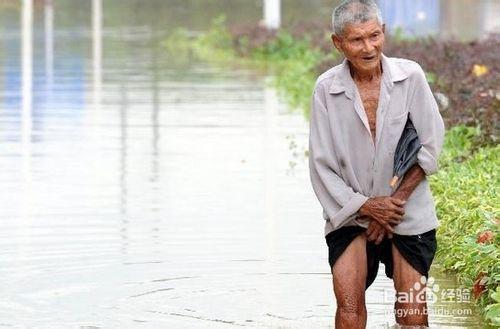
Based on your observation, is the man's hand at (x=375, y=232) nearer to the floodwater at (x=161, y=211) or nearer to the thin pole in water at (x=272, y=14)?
the floodwater at (x=161, y=211)

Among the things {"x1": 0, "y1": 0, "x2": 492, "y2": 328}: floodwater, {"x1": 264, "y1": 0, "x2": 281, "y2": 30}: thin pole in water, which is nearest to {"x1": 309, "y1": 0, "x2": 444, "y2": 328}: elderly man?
{"x1": 0, "y1": 0, "x2": 492, "y2": 328}: floodwater

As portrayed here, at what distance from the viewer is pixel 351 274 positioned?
6270 millimetres

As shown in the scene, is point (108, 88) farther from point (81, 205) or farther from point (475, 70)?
A: point (81, 205)

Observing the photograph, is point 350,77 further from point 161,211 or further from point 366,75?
point 161,211

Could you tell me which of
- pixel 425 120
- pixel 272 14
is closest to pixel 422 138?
pixel 425 120

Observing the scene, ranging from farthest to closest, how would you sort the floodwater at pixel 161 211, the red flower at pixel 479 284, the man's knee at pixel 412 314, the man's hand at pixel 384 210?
the floodwater at pixel 161 211, the red flower at pixel 479 284, the man's knee at pixel 412 314, the man's hand at pixel 384 210

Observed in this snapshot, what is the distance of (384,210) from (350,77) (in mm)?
552

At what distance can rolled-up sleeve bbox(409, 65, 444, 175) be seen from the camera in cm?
629

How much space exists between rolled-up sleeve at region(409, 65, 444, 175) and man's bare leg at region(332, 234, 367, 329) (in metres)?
0.41

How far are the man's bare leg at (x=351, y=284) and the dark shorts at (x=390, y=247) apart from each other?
0.04 metres

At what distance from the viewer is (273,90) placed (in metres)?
20.2

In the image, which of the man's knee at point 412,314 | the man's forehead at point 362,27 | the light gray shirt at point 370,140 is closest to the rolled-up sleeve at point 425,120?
the light gray shirt at point 370,140

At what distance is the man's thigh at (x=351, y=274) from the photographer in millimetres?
6258

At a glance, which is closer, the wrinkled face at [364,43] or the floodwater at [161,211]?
the wrinkled face at [364,43]
